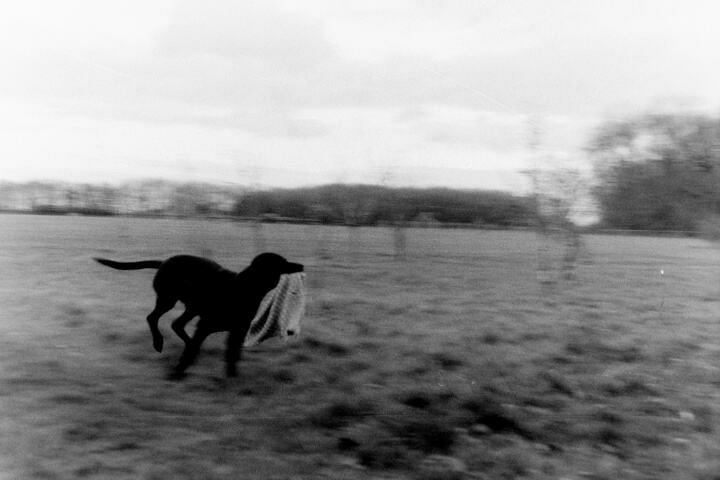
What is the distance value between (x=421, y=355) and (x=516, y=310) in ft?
4.09

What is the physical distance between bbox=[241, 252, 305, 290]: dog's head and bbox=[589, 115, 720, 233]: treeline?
9.64 ft

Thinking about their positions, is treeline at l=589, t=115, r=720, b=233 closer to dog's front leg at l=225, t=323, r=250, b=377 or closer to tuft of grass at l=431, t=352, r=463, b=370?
tuft of grass at l=431, t=352, r=463, b=370

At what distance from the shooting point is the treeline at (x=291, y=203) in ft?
16.1

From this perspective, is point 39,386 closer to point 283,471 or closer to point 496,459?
point 283,471


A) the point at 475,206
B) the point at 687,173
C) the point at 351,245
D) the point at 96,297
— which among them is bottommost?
the point at 96,297

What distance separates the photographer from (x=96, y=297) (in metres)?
5.27

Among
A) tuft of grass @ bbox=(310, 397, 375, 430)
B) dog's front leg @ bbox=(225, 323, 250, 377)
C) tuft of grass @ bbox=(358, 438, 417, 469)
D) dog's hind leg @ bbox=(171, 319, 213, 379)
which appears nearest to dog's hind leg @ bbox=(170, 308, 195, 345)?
dog's hind leg @ bbox=(171, 319, 213, 379)

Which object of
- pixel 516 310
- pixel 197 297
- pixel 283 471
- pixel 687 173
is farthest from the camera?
pixel 516 310

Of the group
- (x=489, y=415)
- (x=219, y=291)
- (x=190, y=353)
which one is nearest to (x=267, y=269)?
(x=219, y=291)

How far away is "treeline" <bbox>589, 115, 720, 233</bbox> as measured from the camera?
5156mm

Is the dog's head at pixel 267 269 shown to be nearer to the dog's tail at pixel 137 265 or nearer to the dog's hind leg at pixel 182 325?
the dog's hind leg at pixel 182 325

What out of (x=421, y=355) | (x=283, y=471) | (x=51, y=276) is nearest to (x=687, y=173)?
(x=421, y=355)

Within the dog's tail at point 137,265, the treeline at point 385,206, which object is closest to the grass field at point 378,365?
the treeline at point 385,206

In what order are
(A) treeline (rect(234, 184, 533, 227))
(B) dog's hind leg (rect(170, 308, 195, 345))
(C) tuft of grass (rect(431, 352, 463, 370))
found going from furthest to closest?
(A) treeline (rect(234, 184, 533, 227)) → (C) tuft of grass (rect(431, 352, 463, 370)) → (B) dog's hind leg (rect(170, 308, 195, 345))
